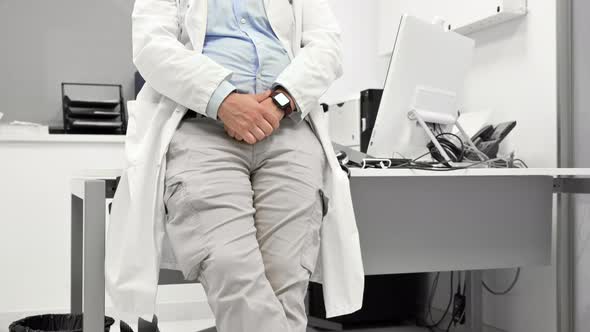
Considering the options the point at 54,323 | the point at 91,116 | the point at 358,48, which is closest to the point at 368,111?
the point at 358,48

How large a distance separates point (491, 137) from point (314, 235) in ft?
3.79

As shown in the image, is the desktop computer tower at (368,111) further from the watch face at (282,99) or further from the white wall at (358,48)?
the watch face at (282,99)

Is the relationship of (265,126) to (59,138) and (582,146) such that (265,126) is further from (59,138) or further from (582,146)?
(59,138)

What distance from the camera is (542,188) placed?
1992 millimetres

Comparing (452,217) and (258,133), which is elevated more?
(258,133)

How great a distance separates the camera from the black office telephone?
2125 millimetres

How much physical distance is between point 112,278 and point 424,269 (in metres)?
0.92

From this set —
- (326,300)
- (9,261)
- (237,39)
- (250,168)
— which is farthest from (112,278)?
(9,261)

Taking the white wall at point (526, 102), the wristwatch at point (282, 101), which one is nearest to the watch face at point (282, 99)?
the wristwatch at point (282, 101)

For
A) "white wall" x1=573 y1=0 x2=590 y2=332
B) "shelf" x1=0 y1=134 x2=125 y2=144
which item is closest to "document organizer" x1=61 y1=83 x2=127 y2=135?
"shelf" x1=0 y1=134 x2=125 y2=144

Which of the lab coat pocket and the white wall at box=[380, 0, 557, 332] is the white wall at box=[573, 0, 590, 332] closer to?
the white wall at box=[380, 0, 557, 332]

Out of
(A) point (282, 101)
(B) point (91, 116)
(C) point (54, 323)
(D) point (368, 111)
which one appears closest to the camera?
(A) point (282, 101)

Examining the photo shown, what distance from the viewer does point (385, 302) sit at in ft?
9.29

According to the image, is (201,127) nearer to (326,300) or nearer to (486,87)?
(326,300)
